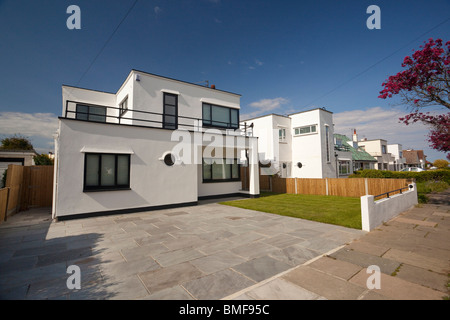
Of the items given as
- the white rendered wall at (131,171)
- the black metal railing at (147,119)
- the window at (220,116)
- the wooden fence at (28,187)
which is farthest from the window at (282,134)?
A: the wooden fence at (28,187)

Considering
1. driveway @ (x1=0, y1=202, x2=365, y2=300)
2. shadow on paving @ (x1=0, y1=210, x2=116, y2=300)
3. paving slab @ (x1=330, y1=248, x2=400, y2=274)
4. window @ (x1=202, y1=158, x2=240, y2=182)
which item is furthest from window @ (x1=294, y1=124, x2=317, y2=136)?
shadow on paving @ (x1=0, y1=210, x2=116, y2=300)

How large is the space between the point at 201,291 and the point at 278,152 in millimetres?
18572

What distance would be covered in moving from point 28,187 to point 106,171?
5770 mm

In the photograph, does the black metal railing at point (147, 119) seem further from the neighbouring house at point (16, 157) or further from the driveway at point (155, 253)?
the neighbouring house at point (16, 157)

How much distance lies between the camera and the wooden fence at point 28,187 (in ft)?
27.9

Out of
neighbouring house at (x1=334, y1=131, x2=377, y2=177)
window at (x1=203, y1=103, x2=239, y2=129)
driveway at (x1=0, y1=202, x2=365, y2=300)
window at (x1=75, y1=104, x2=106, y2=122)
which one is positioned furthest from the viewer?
neighbouring house at (x1=334, y1=131, x2=377, y2=177)

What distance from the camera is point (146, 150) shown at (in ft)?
30.4

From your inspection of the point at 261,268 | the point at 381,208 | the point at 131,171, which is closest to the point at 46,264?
the point at 261,268

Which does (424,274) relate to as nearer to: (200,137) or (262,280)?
(262,280)

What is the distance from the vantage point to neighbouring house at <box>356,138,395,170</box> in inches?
1465

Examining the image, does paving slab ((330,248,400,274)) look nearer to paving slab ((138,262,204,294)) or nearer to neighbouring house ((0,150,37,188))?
paving slab ((138,262,204,294))

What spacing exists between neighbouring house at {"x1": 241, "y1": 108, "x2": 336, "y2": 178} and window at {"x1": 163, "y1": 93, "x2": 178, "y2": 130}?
36.0 ft

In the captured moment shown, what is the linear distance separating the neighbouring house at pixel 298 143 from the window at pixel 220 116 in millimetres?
7240

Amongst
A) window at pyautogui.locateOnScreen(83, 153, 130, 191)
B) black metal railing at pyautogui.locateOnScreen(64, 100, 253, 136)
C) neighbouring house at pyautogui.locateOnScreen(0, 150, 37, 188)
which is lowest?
window at pyautogui.locateOnScreen(83, 153, 130, 191)
